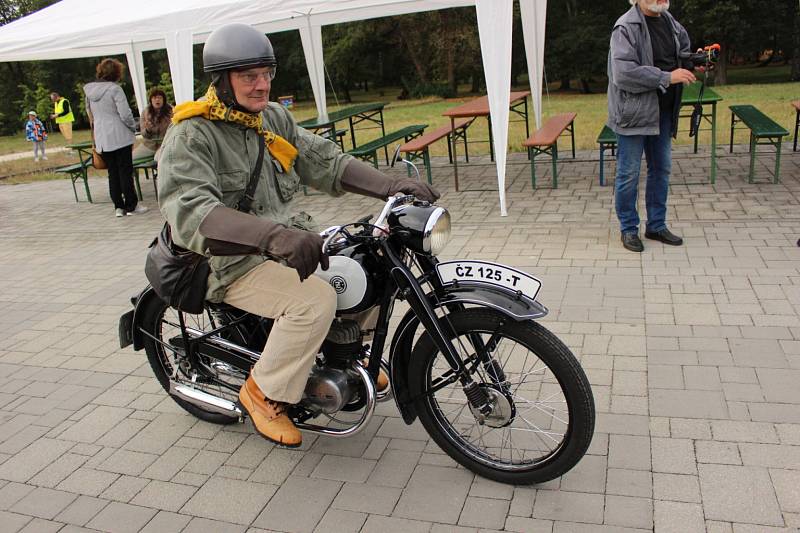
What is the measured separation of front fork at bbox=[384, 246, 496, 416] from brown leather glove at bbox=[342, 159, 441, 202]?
0.85 ft

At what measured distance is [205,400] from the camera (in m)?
3.16

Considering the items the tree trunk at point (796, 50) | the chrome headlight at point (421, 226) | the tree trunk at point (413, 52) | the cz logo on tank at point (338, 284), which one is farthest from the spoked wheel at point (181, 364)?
the tree trunk at point (413, 52)

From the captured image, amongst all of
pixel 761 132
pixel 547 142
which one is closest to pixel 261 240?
pixel 547 142

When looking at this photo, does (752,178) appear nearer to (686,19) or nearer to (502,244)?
(502,244)

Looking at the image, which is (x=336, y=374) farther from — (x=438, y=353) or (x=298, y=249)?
(x=298, y=249)

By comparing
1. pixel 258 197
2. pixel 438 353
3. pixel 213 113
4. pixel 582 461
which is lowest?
pixel 582 461

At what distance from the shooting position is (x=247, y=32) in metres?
2.47

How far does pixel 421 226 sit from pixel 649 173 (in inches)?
139

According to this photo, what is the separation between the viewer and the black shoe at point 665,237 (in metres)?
5.34

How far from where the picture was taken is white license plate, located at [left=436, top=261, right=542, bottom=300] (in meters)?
2.52

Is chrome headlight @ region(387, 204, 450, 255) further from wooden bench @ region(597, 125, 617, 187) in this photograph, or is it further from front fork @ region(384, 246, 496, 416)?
wooden bench @ region(597, 125, 617, 187)

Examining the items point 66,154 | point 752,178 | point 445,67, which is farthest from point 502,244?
point 445,67

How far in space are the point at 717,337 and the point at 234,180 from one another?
105 inches

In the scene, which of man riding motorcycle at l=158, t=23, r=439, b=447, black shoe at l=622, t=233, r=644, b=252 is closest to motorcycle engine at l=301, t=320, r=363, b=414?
man riding motorcycle at l=158, t=23, r=439, b=447
